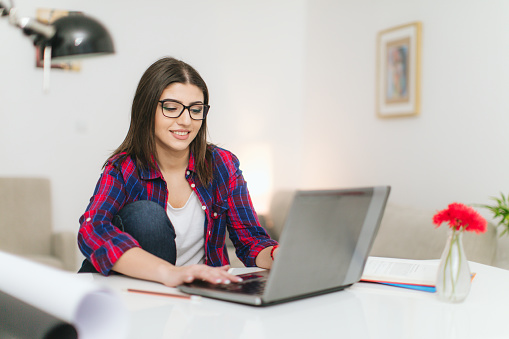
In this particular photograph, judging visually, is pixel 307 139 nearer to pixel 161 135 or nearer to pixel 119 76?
pixel 119 76

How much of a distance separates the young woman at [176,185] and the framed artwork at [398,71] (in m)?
1.78

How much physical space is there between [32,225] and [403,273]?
115 inches

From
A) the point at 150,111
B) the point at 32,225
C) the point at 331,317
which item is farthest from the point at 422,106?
the point at 32,225

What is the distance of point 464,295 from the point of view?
0.99m

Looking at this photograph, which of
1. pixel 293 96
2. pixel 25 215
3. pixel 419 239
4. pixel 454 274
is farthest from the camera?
pixel 293 96

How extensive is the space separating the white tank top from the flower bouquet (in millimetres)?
825

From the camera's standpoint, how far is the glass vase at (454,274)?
98 cm

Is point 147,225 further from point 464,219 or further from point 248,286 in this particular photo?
point 464,219

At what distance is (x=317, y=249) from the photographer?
93cm

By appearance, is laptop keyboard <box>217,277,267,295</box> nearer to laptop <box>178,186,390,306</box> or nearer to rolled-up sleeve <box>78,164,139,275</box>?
laptop <box>178,186,390,306</box>

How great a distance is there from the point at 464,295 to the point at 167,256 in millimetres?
739

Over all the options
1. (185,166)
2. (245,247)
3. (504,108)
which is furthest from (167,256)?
(504,108)

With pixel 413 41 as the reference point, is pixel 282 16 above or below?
above

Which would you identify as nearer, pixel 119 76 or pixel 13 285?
pixel 13 285
